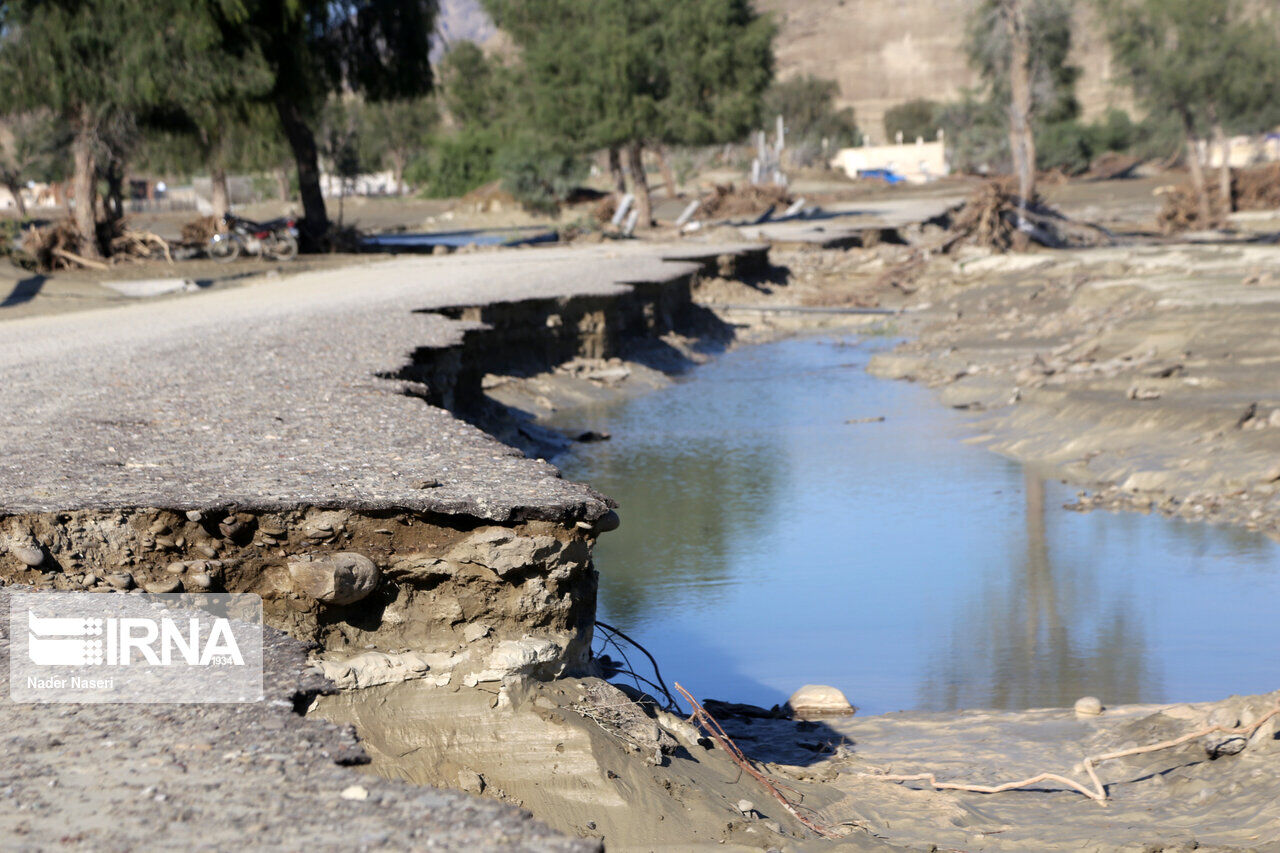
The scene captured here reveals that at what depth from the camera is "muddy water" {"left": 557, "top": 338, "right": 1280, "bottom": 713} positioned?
5.73 meters

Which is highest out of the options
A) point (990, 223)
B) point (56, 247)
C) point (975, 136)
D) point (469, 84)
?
point (469, 84)

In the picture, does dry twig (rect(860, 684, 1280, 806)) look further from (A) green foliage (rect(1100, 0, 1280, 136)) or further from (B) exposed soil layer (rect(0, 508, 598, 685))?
(A) green foliage (rect(1100, 0, 1280, 136))

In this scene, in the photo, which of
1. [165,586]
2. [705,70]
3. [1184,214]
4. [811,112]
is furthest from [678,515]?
[811,112]

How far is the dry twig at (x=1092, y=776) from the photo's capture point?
4.17m

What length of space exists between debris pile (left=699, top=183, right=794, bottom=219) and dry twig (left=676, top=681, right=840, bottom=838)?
112 feet

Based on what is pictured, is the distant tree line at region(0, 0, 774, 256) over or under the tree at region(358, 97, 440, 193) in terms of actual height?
under

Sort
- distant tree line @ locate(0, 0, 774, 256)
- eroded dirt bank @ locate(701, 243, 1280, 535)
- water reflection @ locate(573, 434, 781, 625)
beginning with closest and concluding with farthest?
water reflection @ locate(573, 434, 781, 625), eroded dirt bank @ locate(701, 243, 1280, 535), distant tree line @ locate(0, 0, 774, 256)

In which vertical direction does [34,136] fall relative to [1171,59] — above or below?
below

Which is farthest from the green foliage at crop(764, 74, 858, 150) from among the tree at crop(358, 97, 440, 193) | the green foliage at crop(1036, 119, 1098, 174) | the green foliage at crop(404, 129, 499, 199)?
the green foliage at crop(404, 129, 499, 199)

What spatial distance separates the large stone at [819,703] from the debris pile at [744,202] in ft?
109

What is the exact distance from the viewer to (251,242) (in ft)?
70.5

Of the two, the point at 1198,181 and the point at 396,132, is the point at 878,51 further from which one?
the point at 1198,181

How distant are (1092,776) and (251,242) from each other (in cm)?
1966

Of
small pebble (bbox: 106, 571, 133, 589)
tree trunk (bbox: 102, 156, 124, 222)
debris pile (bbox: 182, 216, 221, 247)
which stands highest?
tree trunk (bbox: 102, 156, 124, 222)
